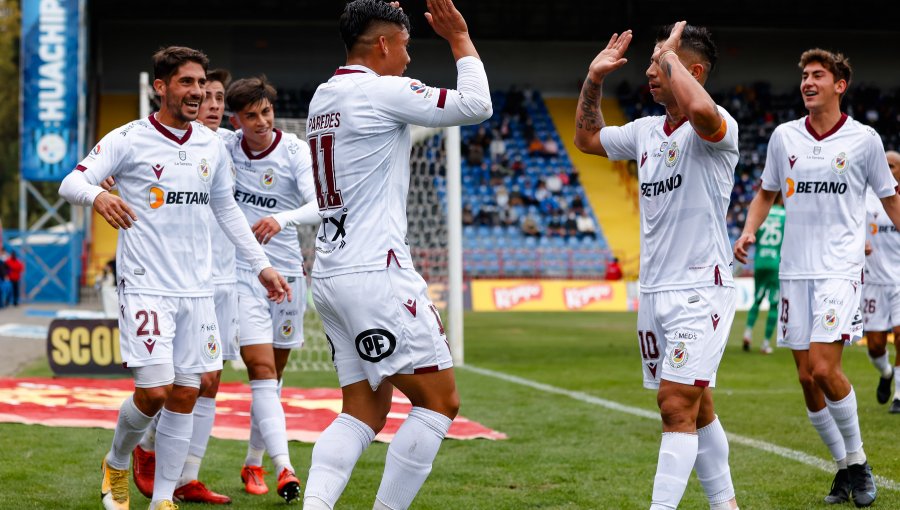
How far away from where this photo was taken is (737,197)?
124 feet

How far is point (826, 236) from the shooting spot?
6395 mm

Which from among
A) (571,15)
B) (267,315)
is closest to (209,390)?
(267,315)

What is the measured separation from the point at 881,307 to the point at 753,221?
14.3ft

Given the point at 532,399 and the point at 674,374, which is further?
the point at 532,399

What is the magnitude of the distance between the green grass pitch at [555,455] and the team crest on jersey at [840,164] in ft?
5.90

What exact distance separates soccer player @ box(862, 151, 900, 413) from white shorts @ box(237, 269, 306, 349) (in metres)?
5.56

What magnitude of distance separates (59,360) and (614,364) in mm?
6759

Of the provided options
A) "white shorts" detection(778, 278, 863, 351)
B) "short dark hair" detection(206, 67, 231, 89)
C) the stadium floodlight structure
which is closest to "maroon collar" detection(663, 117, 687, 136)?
"white shorts" detection(778, 278, 863, 351)

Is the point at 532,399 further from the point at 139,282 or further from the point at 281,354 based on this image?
the point at 139,282

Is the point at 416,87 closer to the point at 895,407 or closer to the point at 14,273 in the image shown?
the point at 895,407

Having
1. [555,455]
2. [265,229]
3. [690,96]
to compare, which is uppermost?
[690,96]

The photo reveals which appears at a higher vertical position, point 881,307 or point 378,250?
point 378,250

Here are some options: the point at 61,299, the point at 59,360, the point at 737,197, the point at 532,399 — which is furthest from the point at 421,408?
the point at 737,197

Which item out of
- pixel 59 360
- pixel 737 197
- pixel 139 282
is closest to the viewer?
pixel 139 282
